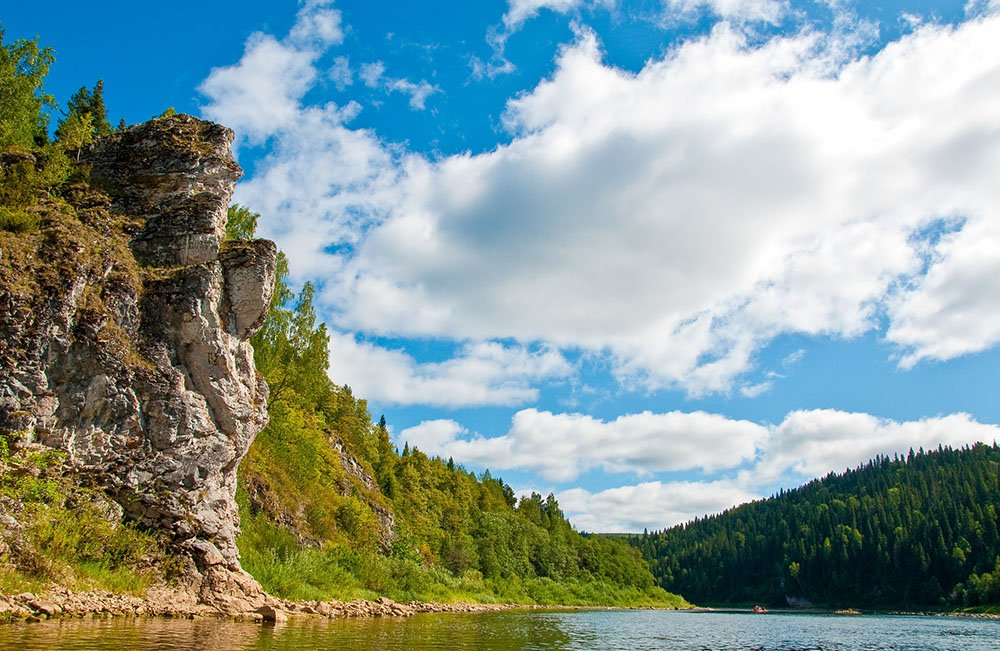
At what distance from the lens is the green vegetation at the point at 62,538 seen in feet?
71.1

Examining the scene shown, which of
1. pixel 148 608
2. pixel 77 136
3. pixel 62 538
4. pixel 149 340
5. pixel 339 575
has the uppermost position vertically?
pixel 77 136

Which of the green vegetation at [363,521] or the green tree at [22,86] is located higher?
the green tree at [22,86]

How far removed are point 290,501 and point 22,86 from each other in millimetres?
34775

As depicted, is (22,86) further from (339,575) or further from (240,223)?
(339,575)

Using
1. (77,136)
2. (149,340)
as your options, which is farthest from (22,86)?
(149,340)

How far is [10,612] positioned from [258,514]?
81.9 feet

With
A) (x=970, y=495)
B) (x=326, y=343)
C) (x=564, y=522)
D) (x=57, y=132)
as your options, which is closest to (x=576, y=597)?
(x=564, y=522)

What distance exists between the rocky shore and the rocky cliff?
3.30 feet

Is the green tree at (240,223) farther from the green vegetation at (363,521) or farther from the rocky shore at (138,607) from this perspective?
the rocky shore at (138,607)

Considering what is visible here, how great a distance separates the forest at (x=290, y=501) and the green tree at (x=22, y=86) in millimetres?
120

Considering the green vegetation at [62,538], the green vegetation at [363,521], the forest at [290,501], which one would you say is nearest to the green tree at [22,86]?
the forest at [290,501]

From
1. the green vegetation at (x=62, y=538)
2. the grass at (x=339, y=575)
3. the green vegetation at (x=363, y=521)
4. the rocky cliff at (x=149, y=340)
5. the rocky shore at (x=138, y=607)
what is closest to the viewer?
Result: the rocky shore at (x=138, y=607)

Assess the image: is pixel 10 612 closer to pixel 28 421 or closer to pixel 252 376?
pixel 28 421

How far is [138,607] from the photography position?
2503 centimetres
